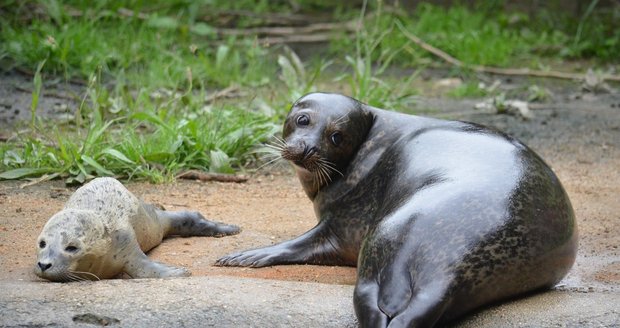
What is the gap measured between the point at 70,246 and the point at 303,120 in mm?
1472

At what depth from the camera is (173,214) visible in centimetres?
570

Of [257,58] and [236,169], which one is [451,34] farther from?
[236,169]

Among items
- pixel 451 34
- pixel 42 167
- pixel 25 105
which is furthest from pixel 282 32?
pixel 42 167

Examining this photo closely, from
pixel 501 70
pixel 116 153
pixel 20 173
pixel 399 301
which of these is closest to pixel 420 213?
pixel 399 301

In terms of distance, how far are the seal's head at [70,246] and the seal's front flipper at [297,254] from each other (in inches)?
28.6

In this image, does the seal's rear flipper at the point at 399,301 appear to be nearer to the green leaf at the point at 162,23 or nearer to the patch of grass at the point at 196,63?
the patch of grass at the point at 196,63

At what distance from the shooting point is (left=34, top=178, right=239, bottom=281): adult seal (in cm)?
452

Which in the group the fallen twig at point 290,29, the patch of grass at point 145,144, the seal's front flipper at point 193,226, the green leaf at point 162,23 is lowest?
the fallen twig at point 290,29

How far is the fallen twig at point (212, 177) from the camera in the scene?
7.17 meters

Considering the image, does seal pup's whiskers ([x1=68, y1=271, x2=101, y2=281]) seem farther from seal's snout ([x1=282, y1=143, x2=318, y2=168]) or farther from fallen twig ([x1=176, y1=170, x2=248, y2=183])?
fallen twig ([x1=176, y1=170, x2=248, y2=183])

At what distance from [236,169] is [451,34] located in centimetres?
527

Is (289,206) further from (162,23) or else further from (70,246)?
(162,23)

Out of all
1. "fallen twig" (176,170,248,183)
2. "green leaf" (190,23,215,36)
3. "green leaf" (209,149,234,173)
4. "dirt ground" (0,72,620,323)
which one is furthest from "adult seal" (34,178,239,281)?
"green leaf" (190,23,215,36)

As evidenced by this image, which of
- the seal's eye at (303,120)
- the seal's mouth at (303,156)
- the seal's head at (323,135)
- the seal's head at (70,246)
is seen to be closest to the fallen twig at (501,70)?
the seal's head at (323,135)
